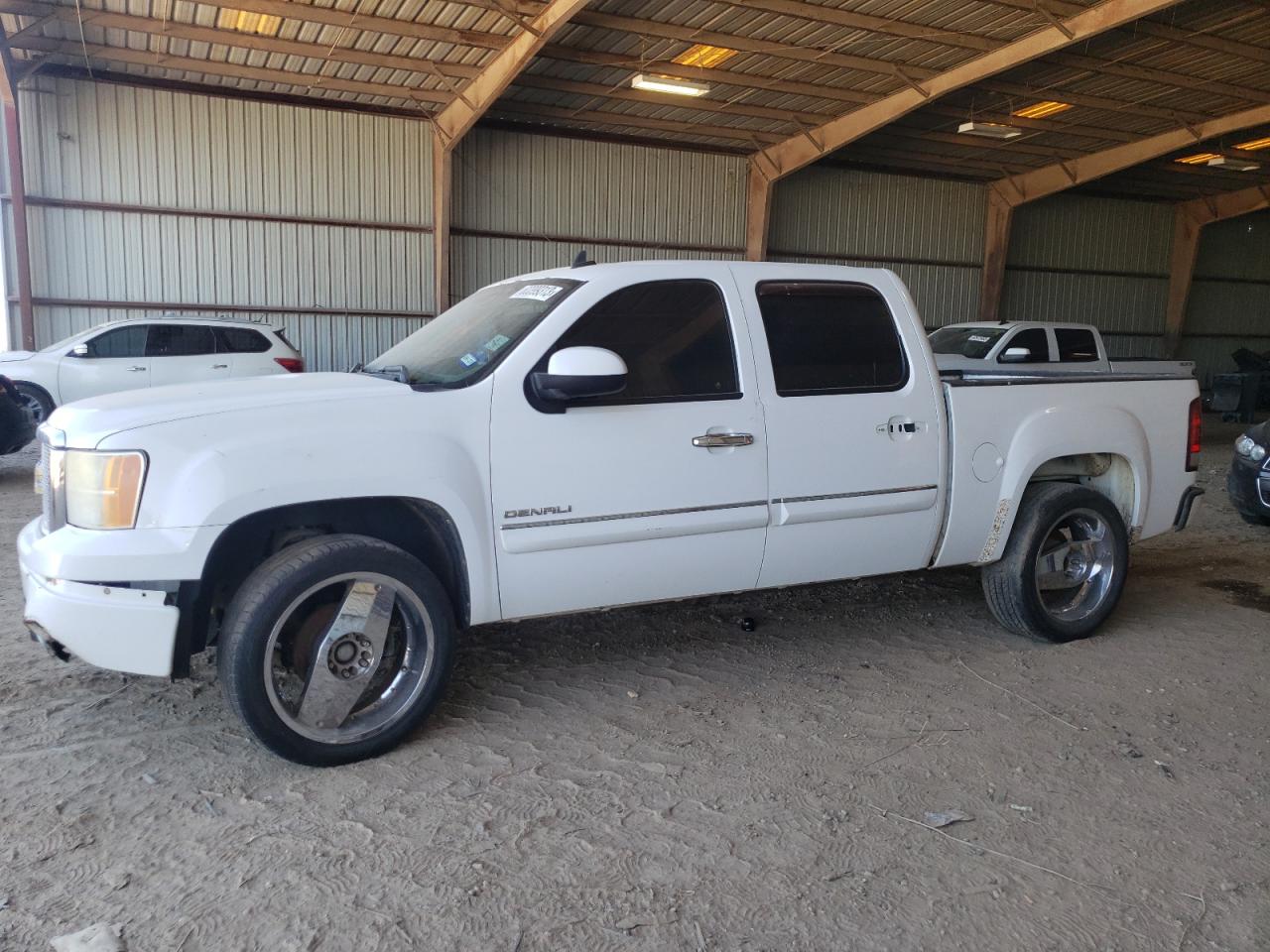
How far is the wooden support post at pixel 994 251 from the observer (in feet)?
74.4

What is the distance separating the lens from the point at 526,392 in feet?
12.3

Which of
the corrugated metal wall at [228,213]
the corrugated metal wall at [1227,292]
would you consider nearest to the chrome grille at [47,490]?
the corrugated metal wall at [228,213]

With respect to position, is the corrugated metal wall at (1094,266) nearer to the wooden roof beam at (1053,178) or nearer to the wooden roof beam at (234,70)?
the wooden roof beam at (1053,178)

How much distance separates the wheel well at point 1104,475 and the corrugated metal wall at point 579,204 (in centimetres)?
1398

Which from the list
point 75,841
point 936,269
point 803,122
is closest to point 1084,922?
point 75,841

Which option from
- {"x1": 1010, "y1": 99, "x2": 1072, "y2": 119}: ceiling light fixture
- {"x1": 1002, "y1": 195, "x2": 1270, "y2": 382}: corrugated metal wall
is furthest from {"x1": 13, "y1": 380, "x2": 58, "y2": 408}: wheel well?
{"x1": 1002, "y1": 195, "x2": 1270, "y2": 382}: corrugated metal wall

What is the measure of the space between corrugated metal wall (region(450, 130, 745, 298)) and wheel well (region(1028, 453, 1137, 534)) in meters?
14.0

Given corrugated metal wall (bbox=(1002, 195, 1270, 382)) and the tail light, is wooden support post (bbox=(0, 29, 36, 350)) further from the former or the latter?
corrugated metal wall (bbox=(1002, 195, 1270, 382))

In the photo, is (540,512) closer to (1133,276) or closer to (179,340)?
(179,340)

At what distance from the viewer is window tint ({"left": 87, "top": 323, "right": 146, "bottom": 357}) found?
12414 mm

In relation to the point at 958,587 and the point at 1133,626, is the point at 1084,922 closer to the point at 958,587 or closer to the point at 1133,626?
the point at 1133,626

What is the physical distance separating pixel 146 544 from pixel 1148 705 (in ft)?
13.5

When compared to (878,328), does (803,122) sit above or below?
above

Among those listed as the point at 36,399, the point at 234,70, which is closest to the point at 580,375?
the point at 36,399
